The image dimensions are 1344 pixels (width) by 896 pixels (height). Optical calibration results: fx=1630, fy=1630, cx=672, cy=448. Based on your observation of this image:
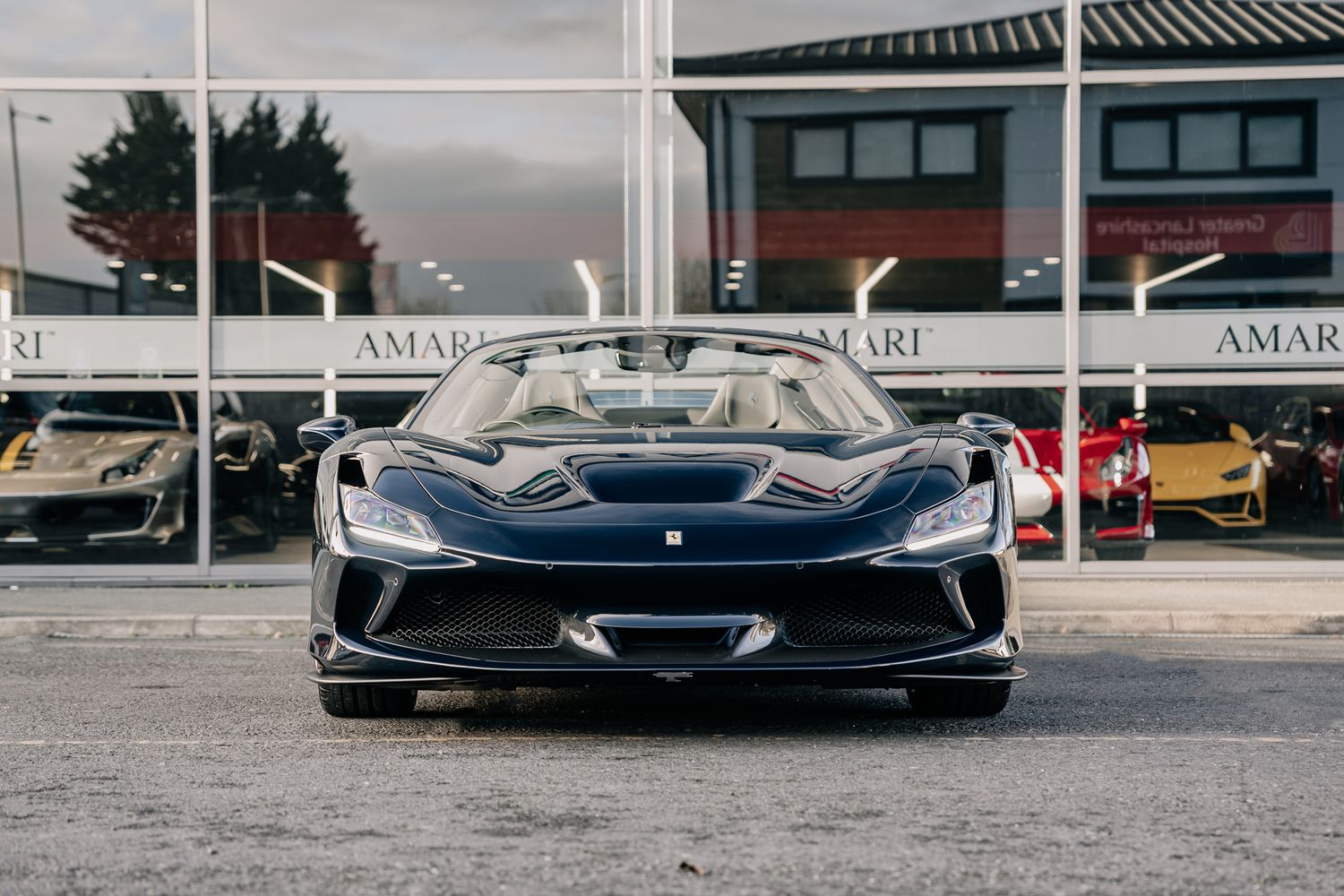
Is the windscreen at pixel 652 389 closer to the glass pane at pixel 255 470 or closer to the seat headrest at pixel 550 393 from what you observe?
the seat headrest at pixel 550 393

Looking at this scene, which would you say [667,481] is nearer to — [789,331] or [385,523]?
[385,523]

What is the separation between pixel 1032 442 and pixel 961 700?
6709 millimetres

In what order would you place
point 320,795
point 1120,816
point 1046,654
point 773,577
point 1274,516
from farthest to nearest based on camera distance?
point 1274,516 < point 1046,654 < point 773,577 < point 320,795 < point 1120,816

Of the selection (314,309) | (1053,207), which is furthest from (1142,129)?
(314,309)

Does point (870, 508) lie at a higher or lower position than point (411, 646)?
higher

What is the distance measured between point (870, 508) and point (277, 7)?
8853mm

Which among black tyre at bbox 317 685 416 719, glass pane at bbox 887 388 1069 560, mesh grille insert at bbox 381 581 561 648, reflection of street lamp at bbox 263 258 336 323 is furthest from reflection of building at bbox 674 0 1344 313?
mesh grille insert at bbox 381 581 561 648

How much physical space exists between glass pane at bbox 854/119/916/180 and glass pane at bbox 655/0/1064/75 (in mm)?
432

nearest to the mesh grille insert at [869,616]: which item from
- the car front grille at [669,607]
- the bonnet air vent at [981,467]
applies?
the car front grille at [669,607]

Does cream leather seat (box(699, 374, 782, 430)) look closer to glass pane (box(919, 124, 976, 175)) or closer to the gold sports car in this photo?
glass pane (box(919, 124, 976, 175))

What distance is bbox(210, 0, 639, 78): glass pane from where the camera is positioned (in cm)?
1202

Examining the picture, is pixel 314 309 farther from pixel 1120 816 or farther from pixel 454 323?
pixel 1120 816

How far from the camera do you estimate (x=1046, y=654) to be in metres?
7.67

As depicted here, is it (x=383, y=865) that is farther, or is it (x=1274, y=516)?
(x=1274, y=516)
